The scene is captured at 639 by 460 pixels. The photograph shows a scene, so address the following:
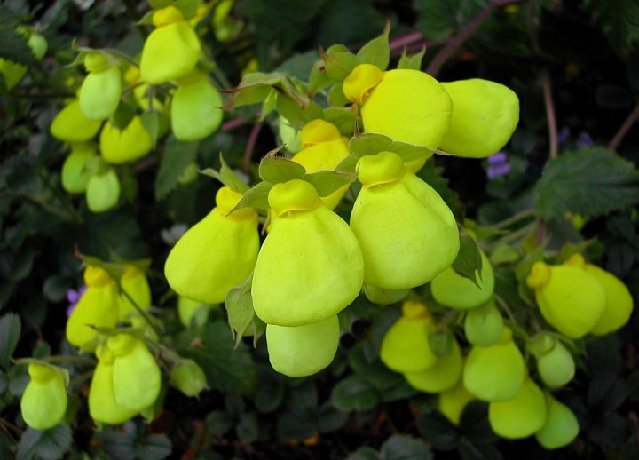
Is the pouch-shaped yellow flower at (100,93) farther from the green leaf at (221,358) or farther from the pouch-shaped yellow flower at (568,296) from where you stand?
the pouch-shaped yellow flower at (568,296)

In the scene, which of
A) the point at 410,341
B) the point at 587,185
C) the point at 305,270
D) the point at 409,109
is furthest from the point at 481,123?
the point at 587,185

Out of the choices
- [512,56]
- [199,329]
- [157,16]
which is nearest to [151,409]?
[199,329]

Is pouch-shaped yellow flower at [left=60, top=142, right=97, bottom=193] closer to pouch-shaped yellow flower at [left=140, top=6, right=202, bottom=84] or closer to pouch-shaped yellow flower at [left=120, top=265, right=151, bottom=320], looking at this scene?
pouch-shaped yellow flower at [left=120, top=265, right=151, bottom=320]

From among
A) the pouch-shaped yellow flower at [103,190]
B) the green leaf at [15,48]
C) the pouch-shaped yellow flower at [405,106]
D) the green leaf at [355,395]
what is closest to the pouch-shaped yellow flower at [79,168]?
the pouch-shaped yellow flower at [103,190]

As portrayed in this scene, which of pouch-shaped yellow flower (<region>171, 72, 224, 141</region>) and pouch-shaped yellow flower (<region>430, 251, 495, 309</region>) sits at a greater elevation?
pouch-shaped yellow flower (<region>171, 72, 224, 141</region>)

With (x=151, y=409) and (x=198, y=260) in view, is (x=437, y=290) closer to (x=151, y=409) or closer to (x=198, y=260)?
(x=198, y=260)

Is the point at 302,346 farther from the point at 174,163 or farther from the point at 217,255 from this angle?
the point at 174,163

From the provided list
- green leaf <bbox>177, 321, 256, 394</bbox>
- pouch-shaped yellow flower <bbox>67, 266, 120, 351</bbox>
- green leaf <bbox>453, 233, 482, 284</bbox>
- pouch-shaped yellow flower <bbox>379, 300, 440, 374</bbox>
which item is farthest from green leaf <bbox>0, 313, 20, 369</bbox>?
green leaf <bbox>453, 233, 482, 284</bbox>
